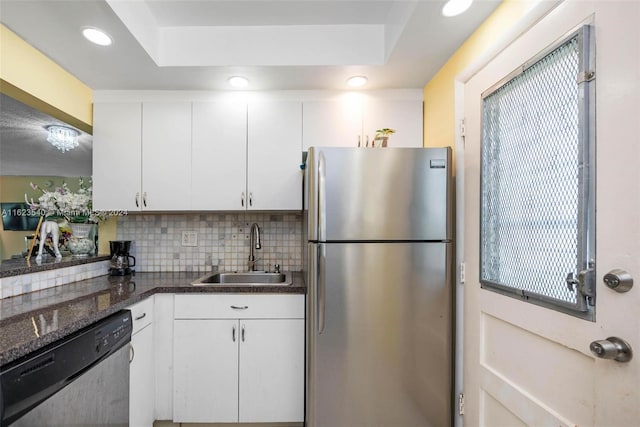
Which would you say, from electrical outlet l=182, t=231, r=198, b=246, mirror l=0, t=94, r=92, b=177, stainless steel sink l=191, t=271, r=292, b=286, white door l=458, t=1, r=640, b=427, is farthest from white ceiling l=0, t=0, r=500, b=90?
stainless steel sink l=191, t=271, r=292, b=286

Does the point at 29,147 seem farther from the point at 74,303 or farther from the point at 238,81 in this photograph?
the point at 238,81

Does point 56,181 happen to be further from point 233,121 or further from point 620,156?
point 620,156

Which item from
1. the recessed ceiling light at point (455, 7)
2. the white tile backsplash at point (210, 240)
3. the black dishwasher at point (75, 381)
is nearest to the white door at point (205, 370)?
the black dishwasher at point (75, 381)

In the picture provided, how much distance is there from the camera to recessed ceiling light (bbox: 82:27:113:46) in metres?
1.51

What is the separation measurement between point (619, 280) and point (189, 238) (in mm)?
2425

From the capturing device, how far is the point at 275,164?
6.97 ft

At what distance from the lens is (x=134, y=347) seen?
1.57 metres

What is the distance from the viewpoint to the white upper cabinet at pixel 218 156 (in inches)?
83.7

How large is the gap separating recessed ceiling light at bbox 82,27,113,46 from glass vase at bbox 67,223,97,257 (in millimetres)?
1230

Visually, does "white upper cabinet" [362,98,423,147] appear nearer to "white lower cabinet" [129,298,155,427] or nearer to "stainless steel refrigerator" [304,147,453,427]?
"stainless steel refrigerator" [304,147,453,427]

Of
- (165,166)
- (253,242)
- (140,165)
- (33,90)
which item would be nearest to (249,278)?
(253,242)

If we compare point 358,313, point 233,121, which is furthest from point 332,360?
point 233,121

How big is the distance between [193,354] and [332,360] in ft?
2.77

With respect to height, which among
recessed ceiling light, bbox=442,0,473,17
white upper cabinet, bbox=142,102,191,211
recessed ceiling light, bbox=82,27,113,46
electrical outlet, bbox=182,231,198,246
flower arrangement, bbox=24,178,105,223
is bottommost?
electrical outlet, bbox=182,231,198,246
